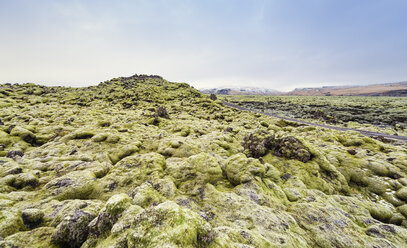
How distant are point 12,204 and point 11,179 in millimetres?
3071

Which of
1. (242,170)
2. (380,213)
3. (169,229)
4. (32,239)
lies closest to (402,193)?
(380,213)

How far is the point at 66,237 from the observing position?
5.64m

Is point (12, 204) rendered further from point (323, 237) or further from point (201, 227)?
point (323, 237)

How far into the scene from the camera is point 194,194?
9.50 m

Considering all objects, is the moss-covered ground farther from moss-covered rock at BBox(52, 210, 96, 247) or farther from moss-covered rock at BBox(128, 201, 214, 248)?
moss-covered rock at BBox(52, 210, 96, 247)

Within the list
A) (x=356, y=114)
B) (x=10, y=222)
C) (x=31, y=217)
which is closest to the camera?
(x=10, y=222)

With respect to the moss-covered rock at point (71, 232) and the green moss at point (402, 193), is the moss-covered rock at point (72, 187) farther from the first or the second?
the green moss at point (402, 193)

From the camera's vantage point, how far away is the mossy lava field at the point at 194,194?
222 inches

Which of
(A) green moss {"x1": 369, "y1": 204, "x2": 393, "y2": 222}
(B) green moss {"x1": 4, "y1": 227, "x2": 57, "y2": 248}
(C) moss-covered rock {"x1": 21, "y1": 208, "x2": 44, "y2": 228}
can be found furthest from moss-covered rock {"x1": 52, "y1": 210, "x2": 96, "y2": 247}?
(A) green moss {"x1": 369, "y1": 204, "x2": 393, "y2": 222}

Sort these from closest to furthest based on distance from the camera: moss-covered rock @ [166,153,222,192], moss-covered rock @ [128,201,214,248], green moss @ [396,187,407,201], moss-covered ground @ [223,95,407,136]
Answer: moss-covered rock @ [128,201,214,248] < moss-covered rock @ [166,153,222,192] < green moss @ [396,187,407,201] < moss-covered ground @ [223,95,407,136]

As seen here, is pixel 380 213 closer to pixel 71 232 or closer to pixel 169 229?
pixel 169 229

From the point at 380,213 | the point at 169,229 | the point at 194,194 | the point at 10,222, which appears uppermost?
Result: the point at 169,229

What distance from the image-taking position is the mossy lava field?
563cm

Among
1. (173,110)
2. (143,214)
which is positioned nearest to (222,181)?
(143,214)
